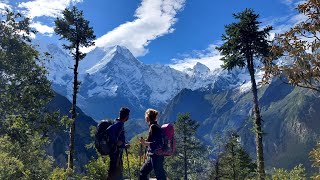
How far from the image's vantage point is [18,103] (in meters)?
26.8

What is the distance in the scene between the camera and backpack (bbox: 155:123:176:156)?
35.8 feet

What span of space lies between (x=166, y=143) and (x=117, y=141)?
57.5 inches

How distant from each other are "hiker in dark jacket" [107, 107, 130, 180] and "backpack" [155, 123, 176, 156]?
1100 mm

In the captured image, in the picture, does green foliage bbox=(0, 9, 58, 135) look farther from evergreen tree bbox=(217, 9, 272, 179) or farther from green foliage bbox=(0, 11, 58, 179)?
evergreen tree bbox=(217, 9, 272, 179)

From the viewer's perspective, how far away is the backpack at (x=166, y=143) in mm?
10906

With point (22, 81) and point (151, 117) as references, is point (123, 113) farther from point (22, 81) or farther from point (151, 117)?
point (22, 81)

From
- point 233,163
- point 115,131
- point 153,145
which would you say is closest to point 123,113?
point 115,131

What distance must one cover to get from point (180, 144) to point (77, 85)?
33375 millimetres

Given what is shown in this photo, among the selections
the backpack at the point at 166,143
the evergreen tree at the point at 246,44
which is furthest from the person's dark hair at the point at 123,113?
the evergreen tree at the point at 246,44

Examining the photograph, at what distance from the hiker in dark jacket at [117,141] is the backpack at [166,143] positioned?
110 centimetres

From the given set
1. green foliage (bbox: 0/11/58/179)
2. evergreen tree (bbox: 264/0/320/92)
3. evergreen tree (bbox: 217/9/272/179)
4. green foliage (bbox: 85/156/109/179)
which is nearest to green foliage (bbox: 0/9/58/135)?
green foliage (bbox: 0/11/58/179)

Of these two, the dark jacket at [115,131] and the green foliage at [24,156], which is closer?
the dark jacket at [115,131]

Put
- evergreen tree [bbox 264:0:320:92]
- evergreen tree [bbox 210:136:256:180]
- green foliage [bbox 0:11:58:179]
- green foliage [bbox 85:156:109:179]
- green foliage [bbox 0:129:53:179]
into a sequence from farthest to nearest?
1. evergreen tree [bbox 210:136:256:180]
2. green foliage [bbox 85:156:109:179]
3. green foliage [bbox 0:11:58:179]
4. green foliage [bbox 0:129:53:179]
5. evergreen tree [bbox 264:0:320:92]

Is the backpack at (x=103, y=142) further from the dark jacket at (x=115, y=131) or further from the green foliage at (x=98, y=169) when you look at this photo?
the green foliage at (x=98, y=169)
